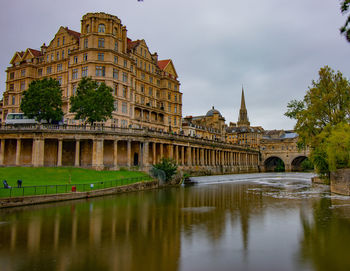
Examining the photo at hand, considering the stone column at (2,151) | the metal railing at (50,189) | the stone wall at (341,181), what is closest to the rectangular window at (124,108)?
the stone column at (2,151)

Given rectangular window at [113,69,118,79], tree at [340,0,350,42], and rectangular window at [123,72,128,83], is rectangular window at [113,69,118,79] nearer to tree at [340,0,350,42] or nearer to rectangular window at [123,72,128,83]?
rectangular window at [123,72,128,83]

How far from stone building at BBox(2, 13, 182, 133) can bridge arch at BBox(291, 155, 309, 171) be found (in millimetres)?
68604

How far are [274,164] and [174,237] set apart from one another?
5413 inches

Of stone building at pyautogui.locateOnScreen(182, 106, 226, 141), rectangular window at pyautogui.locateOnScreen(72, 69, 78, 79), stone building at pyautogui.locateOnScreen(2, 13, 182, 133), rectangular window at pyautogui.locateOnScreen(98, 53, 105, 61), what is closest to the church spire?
stone building at pyautogui.locateOnScreen(182, 106, 226, 141)

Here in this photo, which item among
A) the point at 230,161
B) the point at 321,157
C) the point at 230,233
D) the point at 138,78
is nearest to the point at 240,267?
the point at 230,233

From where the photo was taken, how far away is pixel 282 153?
129000mm

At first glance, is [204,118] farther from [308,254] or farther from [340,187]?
[308,254]

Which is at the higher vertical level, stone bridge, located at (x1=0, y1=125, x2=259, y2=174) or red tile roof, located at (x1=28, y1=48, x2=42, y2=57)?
red tile roof, located at (x1=28, y1=48, x2=42, y2=57)

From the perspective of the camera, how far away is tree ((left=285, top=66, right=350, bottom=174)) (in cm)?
4803

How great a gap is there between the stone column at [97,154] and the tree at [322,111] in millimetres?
34665

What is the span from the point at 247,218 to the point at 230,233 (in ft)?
17.9

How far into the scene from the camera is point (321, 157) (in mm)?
46656

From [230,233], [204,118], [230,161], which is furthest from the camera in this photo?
[204,118]

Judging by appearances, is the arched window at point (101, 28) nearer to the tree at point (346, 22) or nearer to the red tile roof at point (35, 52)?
the red tile roof at point (35, 52)
